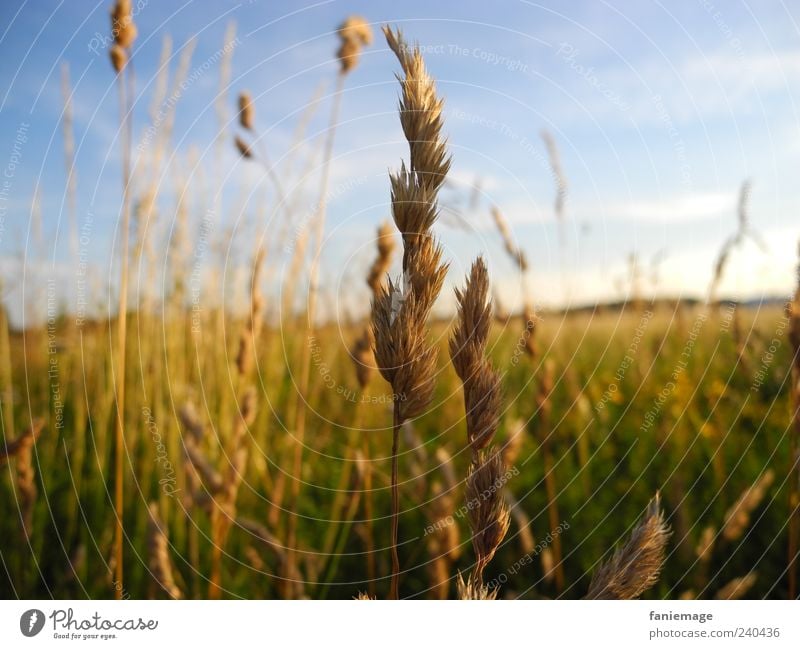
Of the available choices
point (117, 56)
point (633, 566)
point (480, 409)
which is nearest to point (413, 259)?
point (480, 409)

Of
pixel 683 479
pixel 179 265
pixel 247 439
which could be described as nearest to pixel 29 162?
pixel 179 265

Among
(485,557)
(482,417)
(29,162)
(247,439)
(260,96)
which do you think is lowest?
(247,439)

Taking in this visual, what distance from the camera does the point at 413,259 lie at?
66 cm

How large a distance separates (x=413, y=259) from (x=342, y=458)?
166 centimetres

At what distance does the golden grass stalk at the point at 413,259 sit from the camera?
2.17 ft

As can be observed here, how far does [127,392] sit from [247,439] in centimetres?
47

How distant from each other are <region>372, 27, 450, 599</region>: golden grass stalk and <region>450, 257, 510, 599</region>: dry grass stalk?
0.13ft

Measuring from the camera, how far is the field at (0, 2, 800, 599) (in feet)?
4.24

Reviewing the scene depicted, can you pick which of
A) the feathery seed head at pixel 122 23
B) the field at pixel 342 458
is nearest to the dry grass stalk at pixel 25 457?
the field at pixel 342 458

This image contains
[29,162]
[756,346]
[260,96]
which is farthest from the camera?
[756,346]

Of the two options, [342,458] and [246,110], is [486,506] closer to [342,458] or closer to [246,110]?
[246,110]
